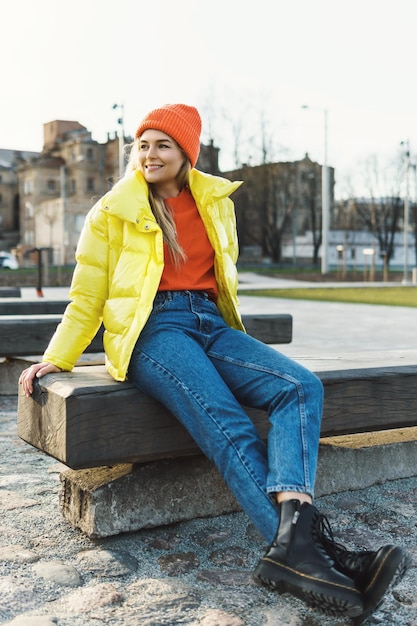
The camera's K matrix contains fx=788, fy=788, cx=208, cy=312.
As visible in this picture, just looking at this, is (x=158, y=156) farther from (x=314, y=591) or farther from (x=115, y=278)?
(x=314, y=591)

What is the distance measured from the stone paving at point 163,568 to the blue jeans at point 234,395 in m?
0.27

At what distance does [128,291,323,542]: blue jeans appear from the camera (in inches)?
100

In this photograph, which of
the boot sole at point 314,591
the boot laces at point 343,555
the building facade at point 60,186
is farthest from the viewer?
the building facade at point 60,186

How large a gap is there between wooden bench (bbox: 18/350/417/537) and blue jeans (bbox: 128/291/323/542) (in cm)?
15

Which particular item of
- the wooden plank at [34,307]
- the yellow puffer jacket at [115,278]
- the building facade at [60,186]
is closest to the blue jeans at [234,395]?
the yellow puffer jacket at [115,278]

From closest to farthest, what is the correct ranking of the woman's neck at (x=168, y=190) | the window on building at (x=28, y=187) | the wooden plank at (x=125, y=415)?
the wooden plank at (x=125, y=415)
the woman's neck at (x=168, y=190)
the window on building at (x=28, y=187)

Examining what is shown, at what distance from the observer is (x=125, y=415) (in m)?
2.83

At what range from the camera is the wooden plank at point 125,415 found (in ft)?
8.97

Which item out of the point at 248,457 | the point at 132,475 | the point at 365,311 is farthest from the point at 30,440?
the point at 365,311

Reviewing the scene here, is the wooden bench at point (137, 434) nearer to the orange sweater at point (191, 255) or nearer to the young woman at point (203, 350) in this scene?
the young woman at point (203, 350)

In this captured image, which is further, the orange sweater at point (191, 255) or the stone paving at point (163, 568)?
the orange sweater at point (191, 255)

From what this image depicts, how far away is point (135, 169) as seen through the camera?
3348mm

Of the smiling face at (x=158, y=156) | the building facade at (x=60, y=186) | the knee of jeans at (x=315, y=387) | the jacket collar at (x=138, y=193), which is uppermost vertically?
the building facade at (x=60, y=186)

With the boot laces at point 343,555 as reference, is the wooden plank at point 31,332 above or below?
above
